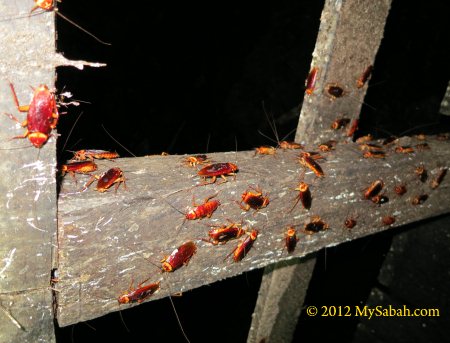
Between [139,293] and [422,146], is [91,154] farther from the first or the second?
[422,146]

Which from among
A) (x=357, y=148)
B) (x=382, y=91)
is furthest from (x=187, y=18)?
(x=357, y=148)

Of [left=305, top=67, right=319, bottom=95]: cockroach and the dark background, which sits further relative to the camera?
the dark background

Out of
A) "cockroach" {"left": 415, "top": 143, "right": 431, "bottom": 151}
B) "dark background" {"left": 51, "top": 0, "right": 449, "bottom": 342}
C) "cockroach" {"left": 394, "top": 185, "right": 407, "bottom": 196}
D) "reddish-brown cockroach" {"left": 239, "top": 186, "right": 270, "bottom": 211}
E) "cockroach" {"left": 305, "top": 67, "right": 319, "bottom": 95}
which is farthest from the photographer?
"dark background" {"left": 51, "top": 0, "right": 449, "bottom": 342}

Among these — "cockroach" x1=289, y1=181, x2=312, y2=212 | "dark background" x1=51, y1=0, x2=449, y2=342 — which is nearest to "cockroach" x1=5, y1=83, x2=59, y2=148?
"cockroach" x1=289, y1=181, x2=312, y2=212

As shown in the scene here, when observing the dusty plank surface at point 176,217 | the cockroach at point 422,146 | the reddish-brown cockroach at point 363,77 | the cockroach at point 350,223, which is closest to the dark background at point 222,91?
the cockroach at point 422,146

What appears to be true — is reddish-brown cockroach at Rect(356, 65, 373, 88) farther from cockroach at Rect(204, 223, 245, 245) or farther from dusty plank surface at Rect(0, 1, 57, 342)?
dusty plank surface at Rect(0, 1, 57, 342)

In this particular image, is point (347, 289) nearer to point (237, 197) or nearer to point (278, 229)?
point (278, 229)

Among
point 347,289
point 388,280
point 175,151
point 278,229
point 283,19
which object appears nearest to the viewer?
point 278,229
